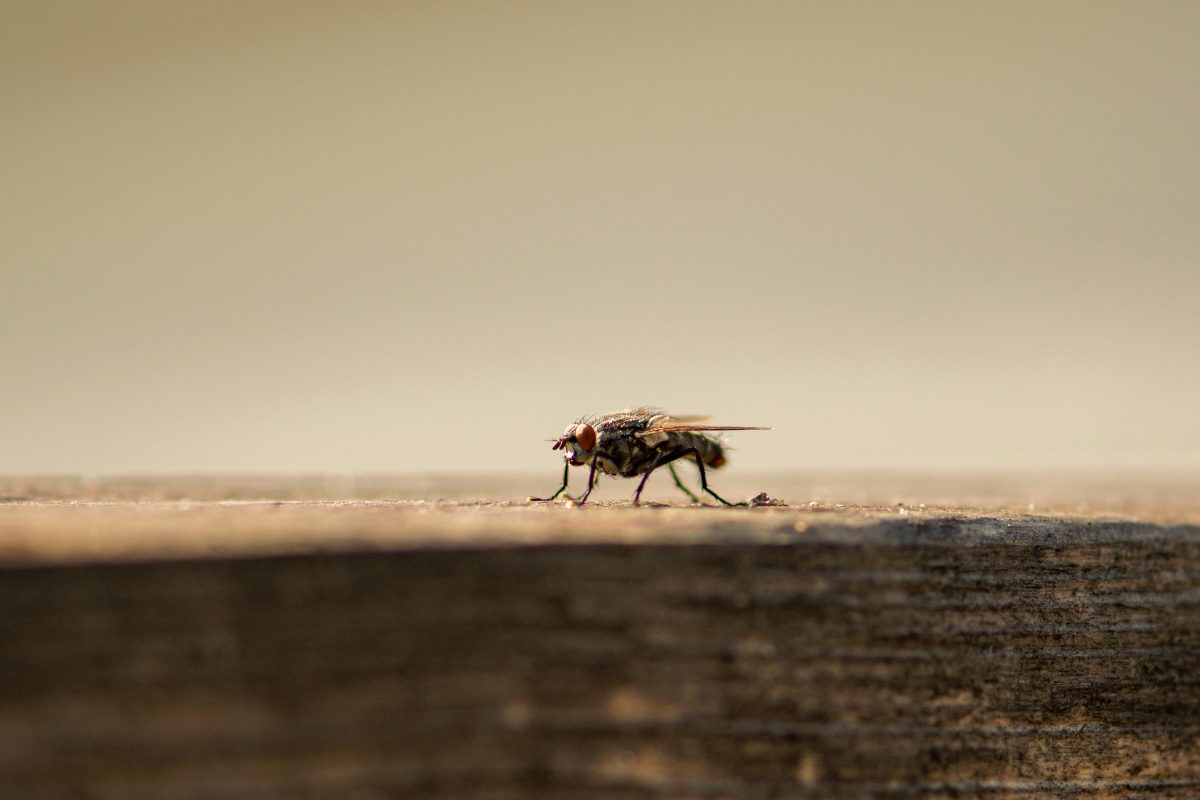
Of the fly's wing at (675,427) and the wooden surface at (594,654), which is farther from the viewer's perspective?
the fly's wing at (675,427)

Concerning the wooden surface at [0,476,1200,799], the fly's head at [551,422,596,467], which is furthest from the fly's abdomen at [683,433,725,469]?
the wooden surface at [0,476,1200,799]

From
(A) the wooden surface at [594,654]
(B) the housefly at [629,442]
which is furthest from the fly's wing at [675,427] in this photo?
(A) the wooden surface at [594,654]

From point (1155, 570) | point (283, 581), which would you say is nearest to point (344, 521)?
point (283, 581)

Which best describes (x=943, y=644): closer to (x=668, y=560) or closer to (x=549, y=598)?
(x=668, y=560)

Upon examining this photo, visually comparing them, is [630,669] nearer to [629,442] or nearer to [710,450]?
[629,442]

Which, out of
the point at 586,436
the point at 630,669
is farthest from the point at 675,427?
the point at 630,669

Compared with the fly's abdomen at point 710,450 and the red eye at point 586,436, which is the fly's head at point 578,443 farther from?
the fly's abdomen at point 710,450
